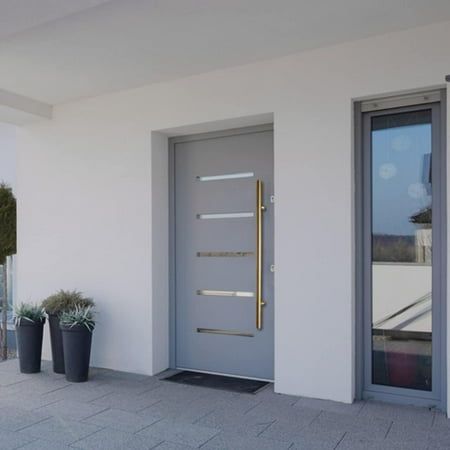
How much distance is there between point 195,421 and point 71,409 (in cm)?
98

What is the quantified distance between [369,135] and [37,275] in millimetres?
3711

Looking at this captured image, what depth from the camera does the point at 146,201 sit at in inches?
183

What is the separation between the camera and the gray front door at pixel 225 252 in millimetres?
4363

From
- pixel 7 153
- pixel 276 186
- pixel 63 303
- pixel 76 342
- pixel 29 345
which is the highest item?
pixel 7 153

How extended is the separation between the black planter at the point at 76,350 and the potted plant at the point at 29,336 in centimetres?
47

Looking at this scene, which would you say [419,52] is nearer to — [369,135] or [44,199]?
[369,135]

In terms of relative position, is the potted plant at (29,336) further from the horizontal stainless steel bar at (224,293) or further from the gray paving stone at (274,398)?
the gray paving stone at (274,398)

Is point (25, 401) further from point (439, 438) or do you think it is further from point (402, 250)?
point (402, 250)

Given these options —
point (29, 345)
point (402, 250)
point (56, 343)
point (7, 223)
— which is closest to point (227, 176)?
point (402, 250)

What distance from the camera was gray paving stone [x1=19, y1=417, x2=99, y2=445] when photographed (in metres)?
3.16

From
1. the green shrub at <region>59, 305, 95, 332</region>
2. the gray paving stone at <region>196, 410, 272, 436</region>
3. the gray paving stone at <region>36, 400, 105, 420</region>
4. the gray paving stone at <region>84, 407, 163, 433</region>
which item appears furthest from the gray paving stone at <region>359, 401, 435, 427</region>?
the green shrub at <region>59, 305, 95, 332</region>

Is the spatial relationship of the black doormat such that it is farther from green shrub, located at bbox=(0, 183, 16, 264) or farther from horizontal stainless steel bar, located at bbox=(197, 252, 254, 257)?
green shrub, located at bbox=(0, 183, 16, 264)

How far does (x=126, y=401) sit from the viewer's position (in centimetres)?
388

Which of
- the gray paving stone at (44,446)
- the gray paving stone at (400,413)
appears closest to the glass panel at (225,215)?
the gray paving stone at (400,413)
